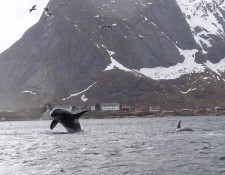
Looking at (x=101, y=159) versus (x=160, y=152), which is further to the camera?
(x=160, y=152)

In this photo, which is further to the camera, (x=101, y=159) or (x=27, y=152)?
(x=27, y=152)

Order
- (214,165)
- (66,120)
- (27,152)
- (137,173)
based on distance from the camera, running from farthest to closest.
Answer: (66,120), (27,152), (214,165), (137,173)

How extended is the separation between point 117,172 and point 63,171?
5515mm

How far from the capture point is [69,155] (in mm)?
61656

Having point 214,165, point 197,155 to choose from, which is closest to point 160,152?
point 197,155

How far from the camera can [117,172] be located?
152ft

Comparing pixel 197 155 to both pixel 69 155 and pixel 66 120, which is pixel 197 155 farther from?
pixel 66 120

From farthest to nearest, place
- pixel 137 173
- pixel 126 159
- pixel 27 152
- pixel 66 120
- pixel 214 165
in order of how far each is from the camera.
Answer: pixel 66 120 → pixel 27 152 → pixel 126 159 → pixel 214 165 → pixel 137 173

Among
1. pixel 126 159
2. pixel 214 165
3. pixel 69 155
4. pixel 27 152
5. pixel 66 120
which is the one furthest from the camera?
pixel 66 120

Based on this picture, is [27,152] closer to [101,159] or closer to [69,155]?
[69,155]

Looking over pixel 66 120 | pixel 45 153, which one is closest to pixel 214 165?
pixel 45 153

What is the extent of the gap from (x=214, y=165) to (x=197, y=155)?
8848 millimetres

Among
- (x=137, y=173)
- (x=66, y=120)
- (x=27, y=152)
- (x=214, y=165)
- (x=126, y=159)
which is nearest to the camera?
(x=137, y=173)

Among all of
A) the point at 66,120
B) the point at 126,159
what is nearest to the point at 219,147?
the point at 126,159
